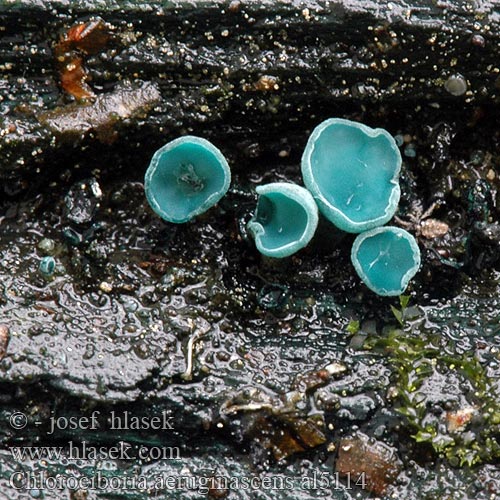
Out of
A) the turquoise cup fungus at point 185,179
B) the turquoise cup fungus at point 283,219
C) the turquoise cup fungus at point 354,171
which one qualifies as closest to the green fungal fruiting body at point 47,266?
the turquoise cup fungus at point 185,179

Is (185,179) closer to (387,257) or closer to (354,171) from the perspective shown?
(354,171)

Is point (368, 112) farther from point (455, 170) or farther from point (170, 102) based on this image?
point (170, 102)

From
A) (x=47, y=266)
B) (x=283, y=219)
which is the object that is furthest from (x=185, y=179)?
(x=47, y=266)

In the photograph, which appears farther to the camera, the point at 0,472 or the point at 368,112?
the point at 368,112

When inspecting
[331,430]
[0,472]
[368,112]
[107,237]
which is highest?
[368,112]

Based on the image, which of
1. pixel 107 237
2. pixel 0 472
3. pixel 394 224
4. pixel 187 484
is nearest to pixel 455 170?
pixel 394 224

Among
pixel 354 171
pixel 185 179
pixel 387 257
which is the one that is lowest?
pixel 387 257

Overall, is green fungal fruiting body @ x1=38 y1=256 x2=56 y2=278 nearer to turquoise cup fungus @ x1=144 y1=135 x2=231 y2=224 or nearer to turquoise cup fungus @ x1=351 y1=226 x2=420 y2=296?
turquoise cup fungus @ x1=144 y1=135 x2=231 y2=224
